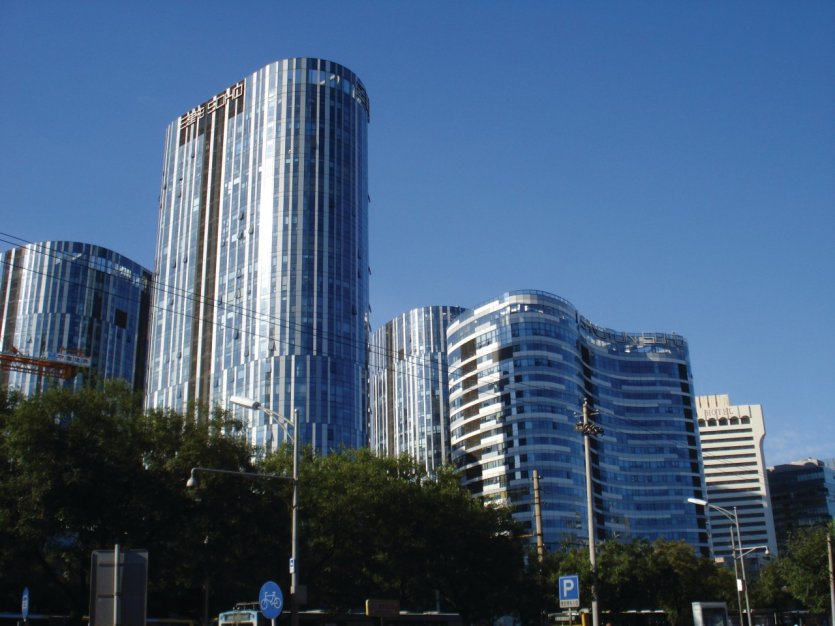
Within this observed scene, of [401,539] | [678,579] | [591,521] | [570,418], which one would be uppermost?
[570,418]

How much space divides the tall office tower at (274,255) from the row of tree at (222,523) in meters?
92.7

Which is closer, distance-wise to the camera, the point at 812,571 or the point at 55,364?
the point at 812,571

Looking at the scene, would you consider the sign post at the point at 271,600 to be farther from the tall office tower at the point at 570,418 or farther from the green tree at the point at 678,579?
the tall office tower at the point at 570,418

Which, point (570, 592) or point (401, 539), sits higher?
point (401, 539)

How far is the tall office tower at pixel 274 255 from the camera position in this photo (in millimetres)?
157125

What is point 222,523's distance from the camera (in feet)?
135

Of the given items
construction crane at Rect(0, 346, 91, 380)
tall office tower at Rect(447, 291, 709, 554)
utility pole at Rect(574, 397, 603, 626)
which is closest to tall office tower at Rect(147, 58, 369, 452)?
construction crane at Rect(0, 346, 91, 380)

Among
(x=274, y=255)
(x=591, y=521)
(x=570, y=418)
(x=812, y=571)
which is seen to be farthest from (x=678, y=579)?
(x=274, y=255)

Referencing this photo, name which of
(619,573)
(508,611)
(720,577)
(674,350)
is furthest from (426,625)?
(674,350)

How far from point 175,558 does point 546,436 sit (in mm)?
103894

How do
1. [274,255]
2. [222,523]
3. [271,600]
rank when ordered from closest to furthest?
[271,600], [222,523], [274,255]

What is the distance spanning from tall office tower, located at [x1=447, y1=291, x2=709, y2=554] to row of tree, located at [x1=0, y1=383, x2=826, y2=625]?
69.0m

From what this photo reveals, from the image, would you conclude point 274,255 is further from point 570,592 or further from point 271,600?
point 271,600

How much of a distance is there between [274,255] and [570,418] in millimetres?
63432
